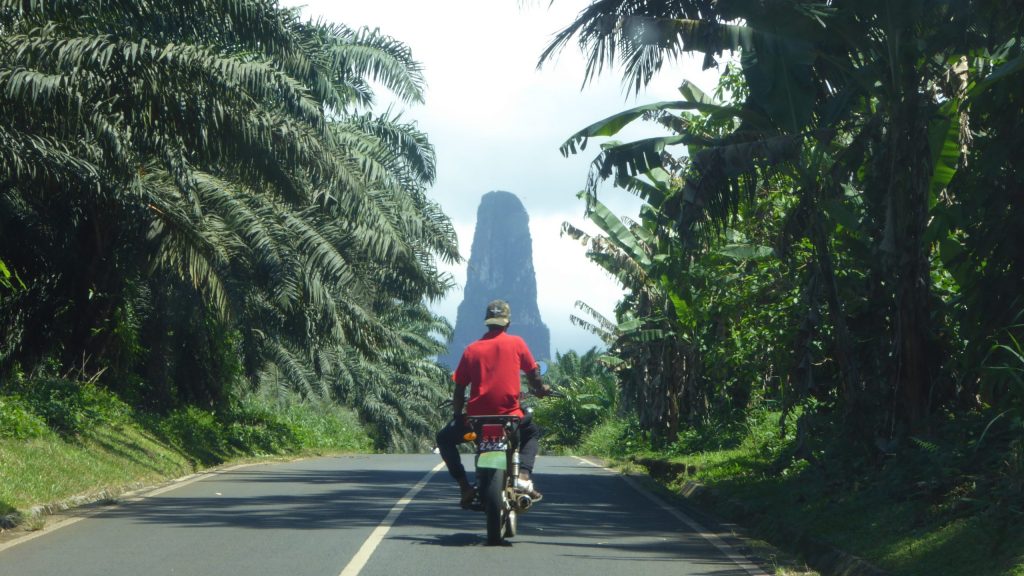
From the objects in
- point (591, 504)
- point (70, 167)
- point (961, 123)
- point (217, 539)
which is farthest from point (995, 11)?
point (70, 167)

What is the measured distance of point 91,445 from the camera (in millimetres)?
17703

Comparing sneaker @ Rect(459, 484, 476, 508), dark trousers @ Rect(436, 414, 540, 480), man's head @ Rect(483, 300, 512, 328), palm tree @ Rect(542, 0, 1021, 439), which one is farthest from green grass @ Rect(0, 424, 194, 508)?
palm tree @ Rect(542, 0, 1021, 439)

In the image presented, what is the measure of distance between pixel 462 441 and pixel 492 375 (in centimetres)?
71

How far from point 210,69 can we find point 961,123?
8.62 meters

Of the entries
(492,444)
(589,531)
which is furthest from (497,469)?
(589,531)

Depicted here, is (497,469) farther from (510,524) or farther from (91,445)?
(91,445)

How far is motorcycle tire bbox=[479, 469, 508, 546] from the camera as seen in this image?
9.84m

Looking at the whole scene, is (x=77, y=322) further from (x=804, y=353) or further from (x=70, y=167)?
(x=804, y=353)

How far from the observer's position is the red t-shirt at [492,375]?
397 inches

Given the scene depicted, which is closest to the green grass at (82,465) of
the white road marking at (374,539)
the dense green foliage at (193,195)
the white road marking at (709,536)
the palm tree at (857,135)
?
the dense green foliage at (193,195)

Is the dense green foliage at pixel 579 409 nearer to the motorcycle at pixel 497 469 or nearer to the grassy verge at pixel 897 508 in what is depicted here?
the grassy verge at pixel 897 508

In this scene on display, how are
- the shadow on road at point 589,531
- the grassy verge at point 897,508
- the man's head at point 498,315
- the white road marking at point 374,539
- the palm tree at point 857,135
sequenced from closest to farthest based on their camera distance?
the grassy verge at point 897,508 → the white road marking at point 374,539 → the shadow on road at point 589,531 → the man's head at point 498,315 → the palm tree at point 857,135

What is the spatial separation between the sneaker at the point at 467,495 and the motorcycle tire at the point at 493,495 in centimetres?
35

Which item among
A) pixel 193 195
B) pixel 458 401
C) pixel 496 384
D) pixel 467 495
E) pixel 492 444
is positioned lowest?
pixel 467 495
